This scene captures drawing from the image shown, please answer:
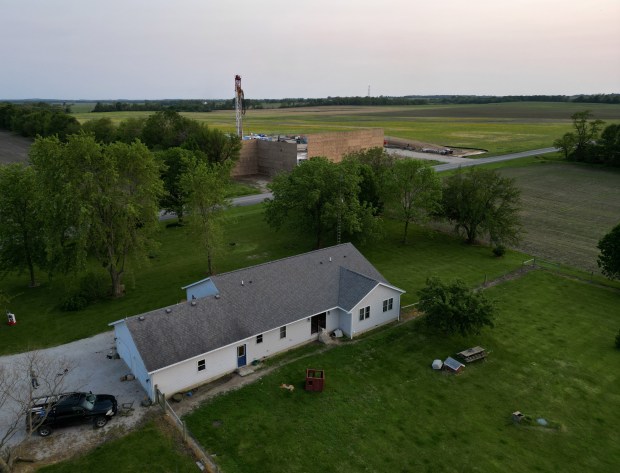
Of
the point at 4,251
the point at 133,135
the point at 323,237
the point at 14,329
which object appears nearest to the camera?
the point at 14,329

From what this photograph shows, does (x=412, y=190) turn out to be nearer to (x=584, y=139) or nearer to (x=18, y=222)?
(x=18, y=222)

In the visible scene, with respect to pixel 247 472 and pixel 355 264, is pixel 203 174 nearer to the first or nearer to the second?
pixel 355 264

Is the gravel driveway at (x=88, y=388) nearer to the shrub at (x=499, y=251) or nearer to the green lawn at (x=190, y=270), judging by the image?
the green lawn at (x=190, y=270)

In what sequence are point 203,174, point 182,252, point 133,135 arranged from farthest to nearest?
point 133,135 → point 182,252 → point 203,174

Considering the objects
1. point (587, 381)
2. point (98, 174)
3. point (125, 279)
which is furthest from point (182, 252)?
point (587, 381)

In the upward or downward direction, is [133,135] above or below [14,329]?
above

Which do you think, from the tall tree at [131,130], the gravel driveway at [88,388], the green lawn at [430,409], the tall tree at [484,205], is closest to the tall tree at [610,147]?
the tall tree at [484,205]
